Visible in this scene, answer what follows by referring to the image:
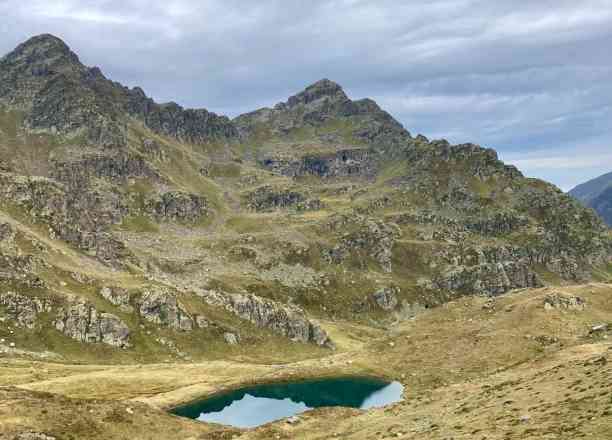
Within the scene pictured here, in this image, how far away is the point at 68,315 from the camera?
142 metres

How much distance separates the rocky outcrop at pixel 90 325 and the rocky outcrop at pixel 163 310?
9.92 metres

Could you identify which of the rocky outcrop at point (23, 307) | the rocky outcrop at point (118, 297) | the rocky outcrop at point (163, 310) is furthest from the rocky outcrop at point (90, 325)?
the rocky outcrop at point (163, 310)

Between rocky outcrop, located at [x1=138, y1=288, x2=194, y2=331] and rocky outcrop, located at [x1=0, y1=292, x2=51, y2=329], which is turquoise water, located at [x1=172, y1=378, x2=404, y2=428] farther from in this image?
rocky outcrop, located at [x1=0, y1=292, x2=51, y2=329]

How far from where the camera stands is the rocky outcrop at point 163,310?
155375mm

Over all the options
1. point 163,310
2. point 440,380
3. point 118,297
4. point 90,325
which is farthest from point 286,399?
point 118,297

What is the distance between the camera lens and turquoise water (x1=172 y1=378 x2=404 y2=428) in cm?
9188

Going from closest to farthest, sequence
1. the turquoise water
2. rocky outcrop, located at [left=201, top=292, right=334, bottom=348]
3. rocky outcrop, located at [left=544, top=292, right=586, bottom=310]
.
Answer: the turquoise water
rocky outcrop, located at [left=544, top=292, right=586, bottom=310]
rocky outcrop, located at [left=201, top=292, right=334, bottom=348]

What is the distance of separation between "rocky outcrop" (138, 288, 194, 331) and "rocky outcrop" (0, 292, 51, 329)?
25.8m

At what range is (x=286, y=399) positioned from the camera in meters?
103

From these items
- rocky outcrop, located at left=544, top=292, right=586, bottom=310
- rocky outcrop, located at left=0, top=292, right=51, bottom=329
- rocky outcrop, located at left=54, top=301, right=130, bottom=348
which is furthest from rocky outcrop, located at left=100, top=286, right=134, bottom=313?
rocky outcrop, located at left=544, top=292, right=586, bottom=310

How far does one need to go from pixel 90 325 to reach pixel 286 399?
66.7 metres

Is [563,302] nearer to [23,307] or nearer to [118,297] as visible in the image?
[118,297]

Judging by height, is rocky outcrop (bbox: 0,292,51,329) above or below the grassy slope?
above

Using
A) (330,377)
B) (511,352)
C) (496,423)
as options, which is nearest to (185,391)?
(330,377)
